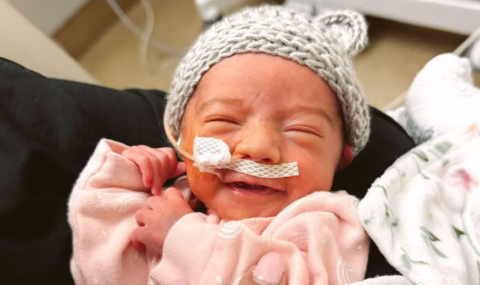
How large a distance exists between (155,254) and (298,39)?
0.47 metres

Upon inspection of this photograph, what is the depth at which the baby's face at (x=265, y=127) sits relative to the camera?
2.44 ft

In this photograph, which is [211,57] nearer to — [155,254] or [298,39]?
[298,39]

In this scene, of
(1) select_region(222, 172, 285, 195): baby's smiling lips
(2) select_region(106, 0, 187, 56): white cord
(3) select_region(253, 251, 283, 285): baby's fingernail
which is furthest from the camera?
(2) select_region(106, 0, 187, 56): white cord

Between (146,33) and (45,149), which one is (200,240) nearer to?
(45,149)

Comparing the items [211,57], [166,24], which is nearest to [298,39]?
[211,57]

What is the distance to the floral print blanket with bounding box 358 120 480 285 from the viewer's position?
27.1 inches

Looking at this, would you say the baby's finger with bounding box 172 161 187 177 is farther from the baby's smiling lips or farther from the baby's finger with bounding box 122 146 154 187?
the baby's smiling lips

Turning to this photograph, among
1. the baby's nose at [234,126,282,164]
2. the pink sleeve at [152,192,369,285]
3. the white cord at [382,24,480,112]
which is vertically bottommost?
the white cord at [382,24,480,112]

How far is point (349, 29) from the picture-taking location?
1020 millimetres

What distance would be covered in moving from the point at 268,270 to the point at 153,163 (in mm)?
338

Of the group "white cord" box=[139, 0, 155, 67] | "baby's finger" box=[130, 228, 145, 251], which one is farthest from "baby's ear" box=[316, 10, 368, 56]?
"white cord" box=[139, 0, 155, 67]

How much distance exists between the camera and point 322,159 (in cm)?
79

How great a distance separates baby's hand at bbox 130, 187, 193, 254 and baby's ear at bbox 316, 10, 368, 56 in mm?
489

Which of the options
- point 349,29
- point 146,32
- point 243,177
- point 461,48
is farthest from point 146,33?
point 243,177
